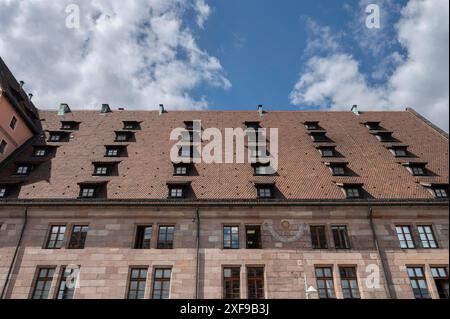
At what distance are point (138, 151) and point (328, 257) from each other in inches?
536

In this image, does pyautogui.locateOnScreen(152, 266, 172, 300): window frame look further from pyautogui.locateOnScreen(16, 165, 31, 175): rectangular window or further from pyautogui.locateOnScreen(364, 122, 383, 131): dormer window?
pyautogui.locateOnScreen(364, 122, 383, 131): dormer window

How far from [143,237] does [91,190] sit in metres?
4.07

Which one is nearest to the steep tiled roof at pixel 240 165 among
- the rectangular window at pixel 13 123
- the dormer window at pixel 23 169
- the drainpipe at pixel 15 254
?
the dormer window at pixel 23 169

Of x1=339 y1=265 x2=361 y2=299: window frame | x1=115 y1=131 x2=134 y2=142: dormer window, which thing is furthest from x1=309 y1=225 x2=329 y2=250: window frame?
x1=115 y1=131 x2=134 y2=142: dormer window

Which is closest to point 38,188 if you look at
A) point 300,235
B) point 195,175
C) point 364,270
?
point 195,175

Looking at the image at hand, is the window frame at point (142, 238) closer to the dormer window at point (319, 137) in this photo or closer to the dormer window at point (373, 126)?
the dormer window at point (319, 137)

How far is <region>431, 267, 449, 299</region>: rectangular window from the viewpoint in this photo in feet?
52.9

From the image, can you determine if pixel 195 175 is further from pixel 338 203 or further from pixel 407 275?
pixel 407 275

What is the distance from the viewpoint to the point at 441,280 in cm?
1647

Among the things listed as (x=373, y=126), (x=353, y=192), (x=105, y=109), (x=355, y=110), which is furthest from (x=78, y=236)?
(x=355, y=110)

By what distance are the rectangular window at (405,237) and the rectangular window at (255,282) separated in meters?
7.20

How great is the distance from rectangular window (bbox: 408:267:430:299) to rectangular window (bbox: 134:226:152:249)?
1281 centimetres

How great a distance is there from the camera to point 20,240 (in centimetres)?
1766

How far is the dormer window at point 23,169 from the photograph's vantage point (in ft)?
69.1
